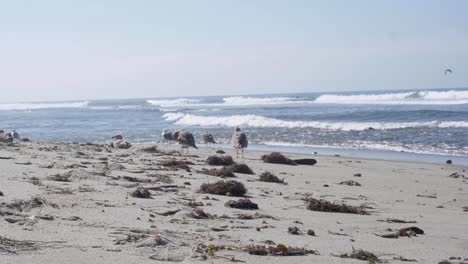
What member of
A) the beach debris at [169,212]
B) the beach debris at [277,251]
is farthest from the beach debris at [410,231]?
the beach debris at [169,212]

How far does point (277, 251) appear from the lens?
525 cm

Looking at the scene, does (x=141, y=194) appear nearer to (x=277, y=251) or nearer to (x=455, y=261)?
(x=277, y=251)

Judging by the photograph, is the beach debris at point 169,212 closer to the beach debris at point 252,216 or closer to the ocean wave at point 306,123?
the beach debris at point 252,216

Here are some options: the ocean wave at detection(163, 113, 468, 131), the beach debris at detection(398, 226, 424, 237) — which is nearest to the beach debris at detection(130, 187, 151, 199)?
the beach debris at detection(398, 226, 424, 237)

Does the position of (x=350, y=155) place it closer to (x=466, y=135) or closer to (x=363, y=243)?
(x=466, y=135)

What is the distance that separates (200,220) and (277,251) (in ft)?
5.40

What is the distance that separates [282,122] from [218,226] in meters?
30.3

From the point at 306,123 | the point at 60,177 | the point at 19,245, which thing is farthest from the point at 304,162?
the point at 306,123

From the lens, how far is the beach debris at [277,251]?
5188 millimetres

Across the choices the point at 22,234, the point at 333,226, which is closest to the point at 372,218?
the point at 333,226

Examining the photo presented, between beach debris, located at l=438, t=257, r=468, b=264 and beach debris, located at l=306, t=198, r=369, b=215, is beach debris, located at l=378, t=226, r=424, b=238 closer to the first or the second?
beach debris, located at l=438, t=257, r=468, b=264

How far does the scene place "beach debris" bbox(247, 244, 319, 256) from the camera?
204 inches

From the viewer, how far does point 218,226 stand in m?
6.41

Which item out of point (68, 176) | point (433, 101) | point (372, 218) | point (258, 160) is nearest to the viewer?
point (372, 218)
